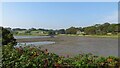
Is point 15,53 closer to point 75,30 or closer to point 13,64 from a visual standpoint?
point 13,64

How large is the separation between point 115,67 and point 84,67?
589mm

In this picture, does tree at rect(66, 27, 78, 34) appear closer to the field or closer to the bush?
the field

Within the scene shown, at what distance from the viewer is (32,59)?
4.02m

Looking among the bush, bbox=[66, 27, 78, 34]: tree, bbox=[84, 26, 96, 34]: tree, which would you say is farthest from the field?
bbox=[84, 26, 96, 34]: tree

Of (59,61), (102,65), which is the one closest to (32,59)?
(59,61)

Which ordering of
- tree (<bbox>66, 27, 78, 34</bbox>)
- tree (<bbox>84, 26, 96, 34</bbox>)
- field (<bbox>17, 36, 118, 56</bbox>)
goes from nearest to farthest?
1. field (<bbox>17, 36, 118, 56</bbox>)
2. tree (<bbox>66, 27, 78, 34</bbox>)
3. tree (<bbox>84, 26, 96, 34</bbox>)

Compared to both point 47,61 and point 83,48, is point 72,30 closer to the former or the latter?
point 83,48

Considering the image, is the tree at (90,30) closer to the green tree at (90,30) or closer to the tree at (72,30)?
the green tree at (90,30)

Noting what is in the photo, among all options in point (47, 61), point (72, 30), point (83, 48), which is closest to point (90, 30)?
point (72, 30)

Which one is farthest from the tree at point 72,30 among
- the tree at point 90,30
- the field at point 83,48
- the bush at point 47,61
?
the bush at point 47,61

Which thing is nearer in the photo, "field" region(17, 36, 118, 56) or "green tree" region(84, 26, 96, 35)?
"field" region(17, 36, 118, 56)

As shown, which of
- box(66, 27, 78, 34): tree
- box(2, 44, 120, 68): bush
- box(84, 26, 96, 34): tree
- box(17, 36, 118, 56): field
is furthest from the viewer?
box(84, 26, 96, 34): tree

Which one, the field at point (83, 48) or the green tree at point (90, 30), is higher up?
the green tree at point (90, 30)

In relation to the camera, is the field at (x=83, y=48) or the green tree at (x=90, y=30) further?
the green tree at (x=90, y=30)
